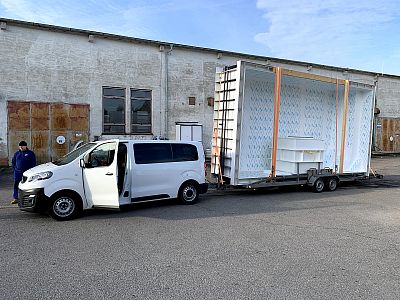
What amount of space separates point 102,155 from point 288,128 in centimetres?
727

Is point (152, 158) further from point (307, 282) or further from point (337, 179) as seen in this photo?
point (337, 179)

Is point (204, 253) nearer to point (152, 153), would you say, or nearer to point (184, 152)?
point (152, 153)

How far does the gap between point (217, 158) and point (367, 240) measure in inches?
230

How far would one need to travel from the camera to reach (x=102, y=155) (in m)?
8.13

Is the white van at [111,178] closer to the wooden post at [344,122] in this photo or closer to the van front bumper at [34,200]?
the van front bumper at [34,200]

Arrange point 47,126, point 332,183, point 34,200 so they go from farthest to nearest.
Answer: point 47,126 < point 332,183 < point 34,200

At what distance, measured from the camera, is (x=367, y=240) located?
6.23 metres

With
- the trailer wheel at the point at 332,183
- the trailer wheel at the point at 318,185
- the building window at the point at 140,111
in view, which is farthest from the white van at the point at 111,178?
the building window at the point at 140,111

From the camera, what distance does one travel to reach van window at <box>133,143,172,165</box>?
28.6ft

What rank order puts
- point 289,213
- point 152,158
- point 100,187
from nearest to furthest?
point 100,187 < point 289,213 < point 152,158

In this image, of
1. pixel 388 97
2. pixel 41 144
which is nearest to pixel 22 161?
pixel 41 144

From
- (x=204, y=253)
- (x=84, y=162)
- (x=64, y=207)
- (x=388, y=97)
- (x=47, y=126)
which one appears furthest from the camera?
(x=388, y=97)

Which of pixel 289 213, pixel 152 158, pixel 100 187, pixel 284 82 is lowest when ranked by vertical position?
pixel 289 213

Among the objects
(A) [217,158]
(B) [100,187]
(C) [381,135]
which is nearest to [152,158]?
(B) [100,187]
